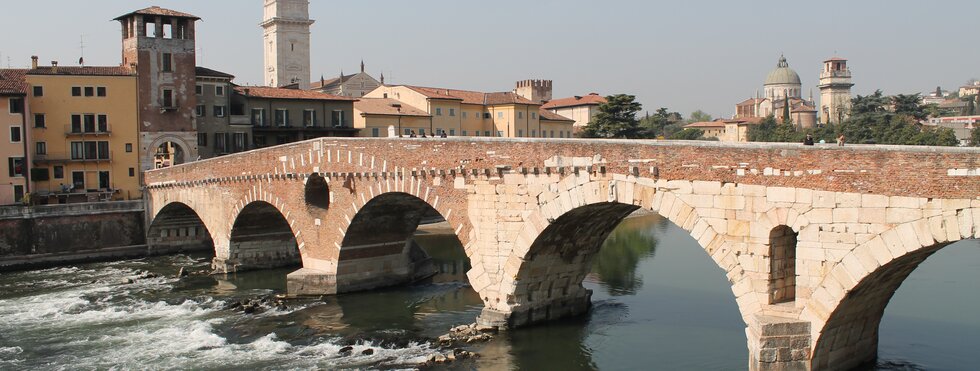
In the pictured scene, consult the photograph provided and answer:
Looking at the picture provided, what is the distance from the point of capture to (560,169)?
19.4 metres

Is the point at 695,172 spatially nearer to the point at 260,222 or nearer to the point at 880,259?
the point at 880,259

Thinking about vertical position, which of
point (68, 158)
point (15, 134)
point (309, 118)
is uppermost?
point (309, 118)

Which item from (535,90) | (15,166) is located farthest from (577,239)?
(535,90)

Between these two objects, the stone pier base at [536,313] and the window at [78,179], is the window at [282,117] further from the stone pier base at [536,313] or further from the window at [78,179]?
the stone pier base at [536,313]

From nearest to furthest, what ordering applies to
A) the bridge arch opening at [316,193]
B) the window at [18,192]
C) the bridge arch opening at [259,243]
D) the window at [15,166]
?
the bridge arch opening at [316,193] < the bridge arch opening at [259,243] < the window at [15,166] < the window at [18,192]

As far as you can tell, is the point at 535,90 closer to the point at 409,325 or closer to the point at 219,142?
the point at 219,142

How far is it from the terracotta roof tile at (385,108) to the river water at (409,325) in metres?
20.7

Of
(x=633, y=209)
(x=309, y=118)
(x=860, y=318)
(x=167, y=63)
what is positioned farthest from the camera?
(x=309, y=118)

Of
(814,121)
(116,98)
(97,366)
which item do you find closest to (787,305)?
(97,366)

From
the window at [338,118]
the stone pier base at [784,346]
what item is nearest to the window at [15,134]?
the window at [338,118]

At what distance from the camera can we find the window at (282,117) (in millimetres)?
48750

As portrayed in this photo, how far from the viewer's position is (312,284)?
27.8m

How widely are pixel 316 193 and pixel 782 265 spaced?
1652 centimetres

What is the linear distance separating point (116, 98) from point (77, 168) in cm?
359
